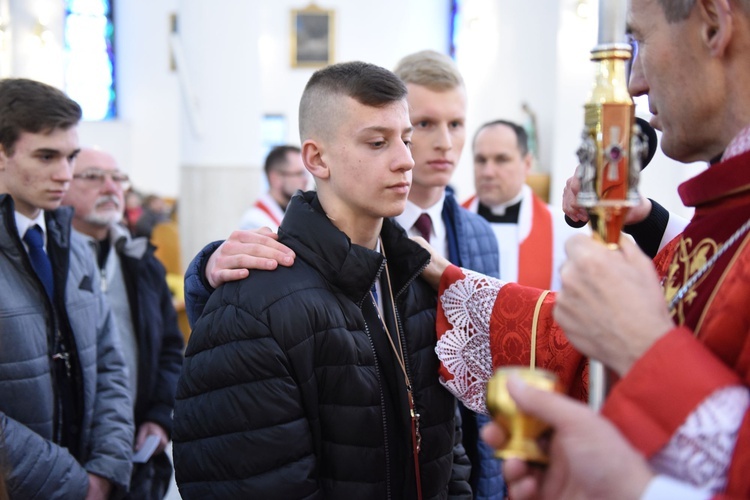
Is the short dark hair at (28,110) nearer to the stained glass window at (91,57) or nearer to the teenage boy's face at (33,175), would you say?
the teenage boy's face at (33,175)

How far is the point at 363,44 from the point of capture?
55.1ft

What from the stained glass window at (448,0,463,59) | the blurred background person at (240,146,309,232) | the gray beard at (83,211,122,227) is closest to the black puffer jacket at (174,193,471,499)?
the gray beard at (83,211,122,227)

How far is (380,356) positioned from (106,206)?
2133 mm

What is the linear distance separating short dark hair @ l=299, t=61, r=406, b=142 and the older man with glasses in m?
1.50

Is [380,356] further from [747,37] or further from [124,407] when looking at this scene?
[124,407]

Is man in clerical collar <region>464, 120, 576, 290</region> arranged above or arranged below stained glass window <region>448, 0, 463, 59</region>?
below

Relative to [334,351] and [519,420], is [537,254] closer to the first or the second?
[334,351]

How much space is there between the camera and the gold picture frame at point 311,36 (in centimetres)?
1702

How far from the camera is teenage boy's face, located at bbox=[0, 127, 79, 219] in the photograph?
2.67 meters

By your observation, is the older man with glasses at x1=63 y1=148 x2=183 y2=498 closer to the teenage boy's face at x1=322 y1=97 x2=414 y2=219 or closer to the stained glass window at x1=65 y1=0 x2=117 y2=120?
the teenage boy's face at x1=322 y1=97 x2=414 y2=219

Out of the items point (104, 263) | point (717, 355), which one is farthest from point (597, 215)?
point (104, 263)

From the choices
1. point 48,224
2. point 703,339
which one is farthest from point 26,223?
point 703,339

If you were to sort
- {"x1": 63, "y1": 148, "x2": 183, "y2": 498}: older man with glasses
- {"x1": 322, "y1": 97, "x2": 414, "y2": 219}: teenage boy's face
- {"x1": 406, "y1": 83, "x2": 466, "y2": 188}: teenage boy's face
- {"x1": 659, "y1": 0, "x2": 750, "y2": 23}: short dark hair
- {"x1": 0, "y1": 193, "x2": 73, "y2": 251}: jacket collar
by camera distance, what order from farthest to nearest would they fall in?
Answer: {"x1": 63, "y1": 148, "x2": 183, "y2": 498}: older man with glasses → {"x1": 406, "y1": 83, "x2": 466, "y2": 188}: teenage boy's face → {"x1": 0, "y1": 193, "x2": 73, "y2": 251}: jacket collar → {"x1": 322, "y1": 97, "x2": 414, "y2": 219}: teenage boy's face → {"x1": 659, "y1": 0, "x2": 750, "y2": 23}: short dark hair

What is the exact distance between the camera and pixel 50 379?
8.13ft
